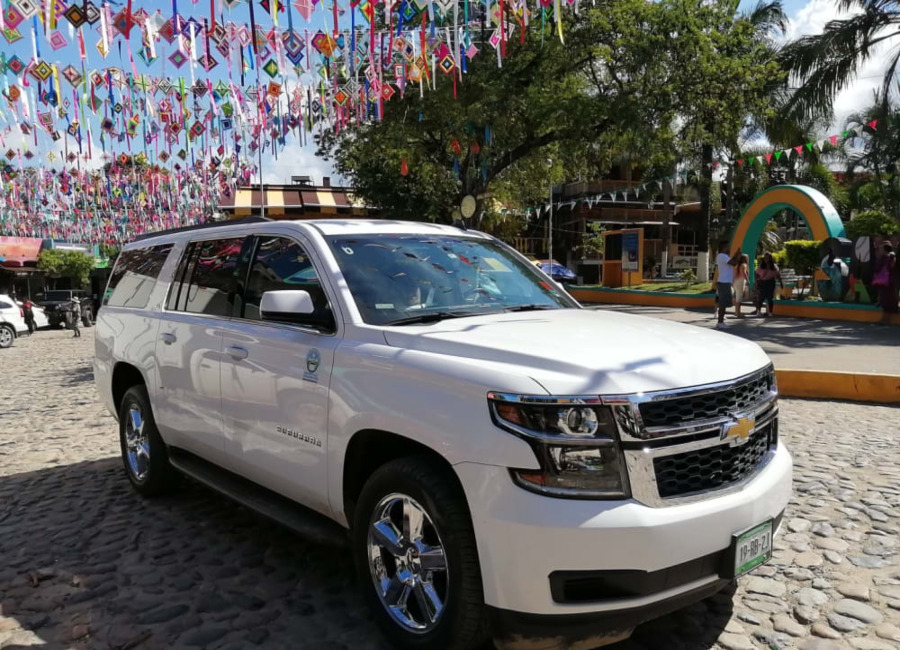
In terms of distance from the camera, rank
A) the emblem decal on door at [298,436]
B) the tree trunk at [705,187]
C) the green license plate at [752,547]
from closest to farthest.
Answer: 1. the green license plate at [752,547]
2. the emblem decal on door at [298,436]
3. the tree trunk at [705,187]

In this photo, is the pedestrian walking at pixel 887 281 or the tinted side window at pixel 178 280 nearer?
the tinted side window at pixel 178 280

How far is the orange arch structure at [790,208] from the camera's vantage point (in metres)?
19.4

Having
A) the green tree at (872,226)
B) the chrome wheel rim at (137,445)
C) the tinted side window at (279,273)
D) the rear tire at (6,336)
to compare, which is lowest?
the rear tire at (6,336)

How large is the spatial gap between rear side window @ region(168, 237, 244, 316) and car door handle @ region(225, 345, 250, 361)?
30 cm

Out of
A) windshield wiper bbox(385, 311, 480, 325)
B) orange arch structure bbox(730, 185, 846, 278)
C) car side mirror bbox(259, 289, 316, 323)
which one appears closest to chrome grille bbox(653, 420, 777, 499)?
windshield wiper bbox(385, 311, 480, 325)

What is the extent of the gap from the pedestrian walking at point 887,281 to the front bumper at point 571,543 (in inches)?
669

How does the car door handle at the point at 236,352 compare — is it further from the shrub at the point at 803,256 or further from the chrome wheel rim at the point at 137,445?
the shrub at the point at 803,256

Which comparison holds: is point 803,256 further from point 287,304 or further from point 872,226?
point 287,304

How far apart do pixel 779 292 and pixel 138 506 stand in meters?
23.0

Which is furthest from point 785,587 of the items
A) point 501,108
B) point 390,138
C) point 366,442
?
point 390,138

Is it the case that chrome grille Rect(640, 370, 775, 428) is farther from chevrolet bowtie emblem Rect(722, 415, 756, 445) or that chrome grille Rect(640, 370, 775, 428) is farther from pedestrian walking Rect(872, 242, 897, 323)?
pedestrian walking Rect(872, 242, 897, 323)

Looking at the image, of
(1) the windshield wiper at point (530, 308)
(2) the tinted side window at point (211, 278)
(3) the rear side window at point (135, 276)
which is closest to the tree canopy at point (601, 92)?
(3) the rear side window at point (135, 276)

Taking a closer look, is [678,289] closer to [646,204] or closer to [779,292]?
[779,292]

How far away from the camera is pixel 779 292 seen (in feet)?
77.4
